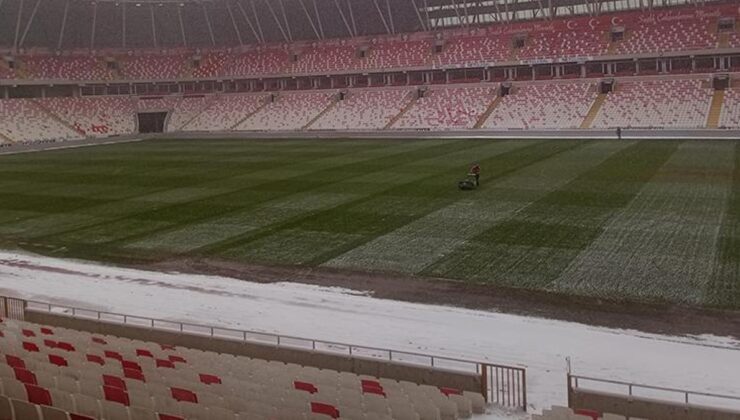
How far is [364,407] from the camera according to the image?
28.8 feet

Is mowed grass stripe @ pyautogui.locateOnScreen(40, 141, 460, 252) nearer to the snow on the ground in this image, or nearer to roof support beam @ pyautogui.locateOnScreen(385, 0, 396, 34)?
the snow on the ground

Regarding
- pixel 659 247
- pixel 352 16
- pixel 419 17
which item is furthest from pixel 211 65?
pixel 659 247

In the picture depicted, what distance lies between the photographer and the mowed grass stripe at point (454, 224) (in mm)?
21350

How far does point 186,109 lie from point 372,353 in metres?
76.0

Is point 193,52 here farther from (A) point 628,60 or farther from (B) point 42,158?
(A) point 628,60

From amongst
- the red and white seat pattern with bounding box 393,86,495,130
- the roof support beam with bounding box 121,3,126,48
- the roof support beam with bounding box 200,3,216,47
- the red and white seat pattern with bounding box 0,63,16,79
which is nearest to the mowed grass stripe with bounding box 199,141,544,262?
the red and white seat pattern with bounding box 393,86,495,130

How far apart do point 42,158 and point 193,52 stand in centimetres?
3753

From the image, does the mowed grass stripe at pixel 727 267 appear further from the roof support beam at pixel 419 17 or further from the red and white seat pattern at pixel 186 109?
the red and white seat pattern at pixel 186 109

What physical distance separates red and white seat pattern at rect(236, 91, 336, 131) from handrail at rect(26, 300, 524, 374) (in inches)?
2273

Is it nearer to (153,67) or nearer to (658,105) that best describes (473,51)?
(658,105)

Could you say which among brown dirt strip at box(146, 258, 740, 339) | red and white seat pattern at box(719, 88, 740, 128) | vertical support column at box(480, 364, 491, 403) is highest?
vertical support column at box(480, 364, 491, 403)

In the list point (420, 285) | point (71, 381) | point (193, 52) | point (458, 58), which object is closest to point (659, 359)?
point (420, 285)

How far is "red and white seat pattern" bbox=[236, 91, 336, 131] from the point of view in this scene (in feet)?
248

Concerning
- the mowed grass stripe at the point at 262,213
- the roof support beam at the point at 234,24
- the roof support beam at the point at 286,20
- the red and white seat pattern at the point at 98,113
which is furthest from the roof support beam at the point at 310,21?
the mowed grass stripe at the point at 262,213
